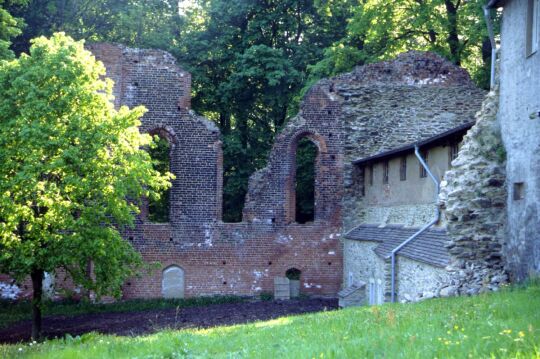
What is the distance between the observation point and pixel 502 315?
29.8ft

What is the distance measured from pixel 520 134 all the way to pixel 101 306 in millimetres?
15278

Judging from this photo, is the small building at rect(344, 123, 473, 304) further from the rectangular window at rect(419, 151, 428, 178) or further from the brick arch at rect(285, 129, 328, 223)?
the brick arch at rect(285, 129, 328, 223)

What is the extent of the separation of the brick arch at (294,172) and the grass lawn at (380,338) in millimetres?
11870

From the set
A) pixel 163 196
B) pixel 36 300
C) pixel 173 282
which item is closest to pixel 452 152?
pixel 36 300

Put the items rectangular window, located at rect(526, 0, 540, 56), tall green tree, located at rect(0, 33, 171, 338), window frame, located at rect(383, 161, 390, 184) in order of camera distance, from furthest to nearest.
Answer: window frame, located at rect(383, 161, 390, 184), tall green tree, located at rect(0, 33, 171, 338), rectangular window, located at rect(526, 0, 540, 56)

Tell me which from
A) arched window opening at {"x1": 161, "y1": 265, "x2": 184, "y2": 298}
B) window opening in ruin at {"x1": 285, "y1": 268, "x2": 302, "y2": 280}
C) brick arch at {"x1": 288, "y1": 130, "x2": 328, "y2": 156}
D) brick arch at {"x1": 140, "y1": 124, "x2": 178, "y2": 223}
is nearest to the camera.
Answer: arched window opening at {"x1": 161, "y1": 265, "x2": 184, "y2": 298}

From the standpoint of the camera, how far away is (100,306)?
23.5 meters

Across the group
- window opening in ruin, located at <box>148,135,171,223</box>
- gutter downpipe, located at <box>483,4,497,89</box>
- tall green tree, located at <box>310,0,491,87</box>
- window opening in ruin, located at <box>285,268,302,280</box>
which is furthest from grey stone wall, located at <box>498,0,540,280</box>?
window opening in ruin, located at <box>148,135,171,223</box>

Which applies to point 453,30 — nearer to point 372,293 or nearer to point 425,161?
point 425,161

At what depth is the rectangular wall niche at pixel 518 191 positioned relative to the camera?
1343cm

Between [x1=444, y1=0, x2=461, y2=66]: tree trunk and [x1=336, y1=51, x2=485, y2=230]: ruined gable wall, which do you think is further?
[x1=444, y1=0, x2=461, y2=66]: tree trunk

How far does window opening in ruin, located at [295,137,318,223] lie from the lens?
29875 mm

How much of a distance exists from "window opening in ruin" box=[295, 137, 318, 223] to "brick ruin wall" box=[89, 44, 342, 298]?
4369 mm

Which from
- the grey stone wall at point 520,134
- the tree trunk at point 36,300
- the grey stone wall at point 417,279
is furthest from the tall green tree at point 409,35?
the tree trunk at point 36,300
